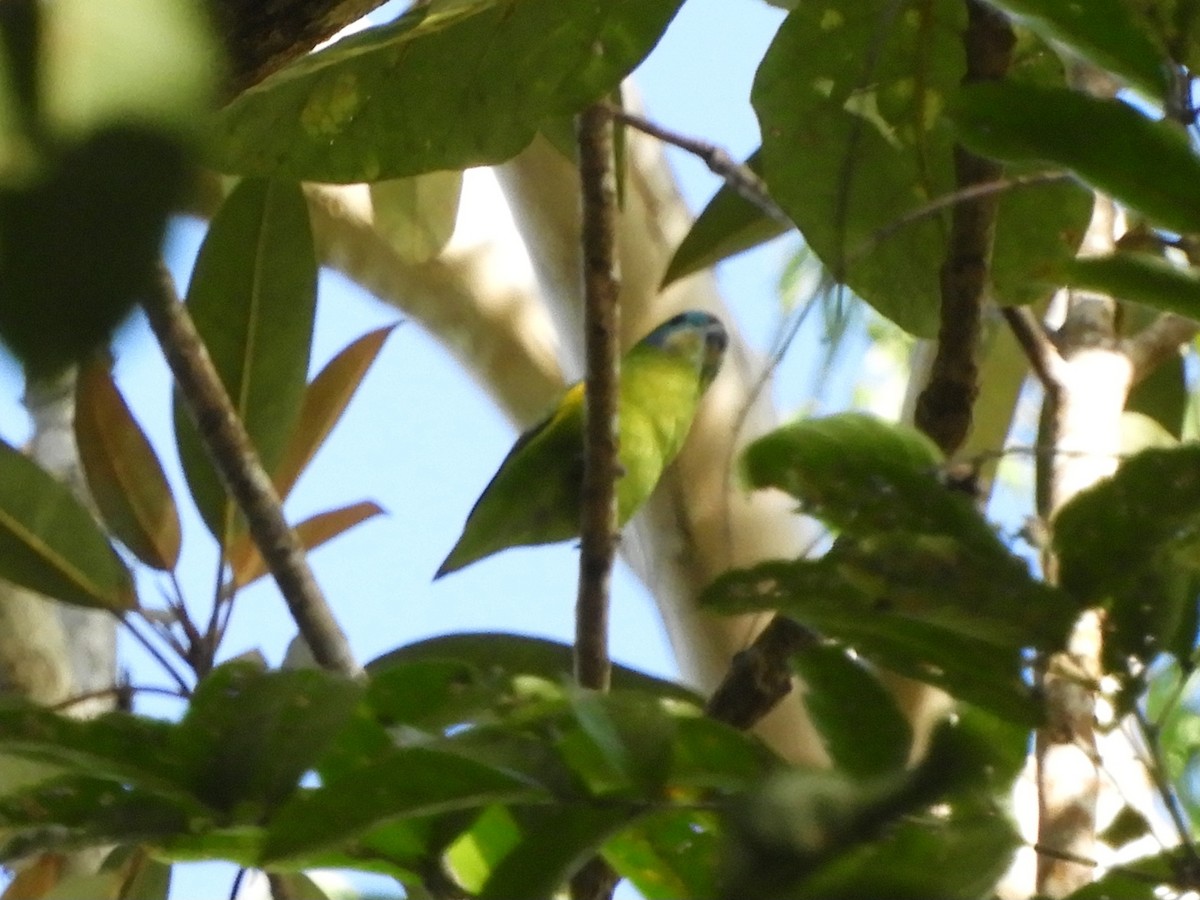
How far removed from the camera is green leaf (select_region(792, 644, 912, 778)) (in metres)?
0.29

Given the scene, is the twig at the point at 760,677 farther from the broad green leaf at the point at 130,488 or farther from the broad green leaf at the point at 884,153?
the broad green leaf at the point at 130,488

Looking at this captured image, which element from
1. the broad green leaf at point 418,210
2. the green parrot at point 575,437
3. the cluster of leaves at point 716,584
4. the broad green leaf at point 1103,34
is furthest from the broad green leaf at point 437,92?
the green parrot at point 575,437

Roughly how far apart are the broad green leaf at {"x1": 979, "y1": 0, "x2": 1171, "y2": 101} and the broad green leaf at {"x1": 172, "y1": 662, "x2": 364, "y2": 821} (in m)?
0.25

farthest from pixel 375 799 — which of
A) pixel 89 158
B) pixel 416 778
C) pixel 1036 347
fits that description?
pixel 1036 347

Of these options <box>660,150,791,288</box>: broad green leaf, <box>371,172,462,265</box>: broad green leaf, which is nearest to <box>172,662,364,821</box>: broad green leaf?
<box>660,150,791,288</box>: broad green leaf

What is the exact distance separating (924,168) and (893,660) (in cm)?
45

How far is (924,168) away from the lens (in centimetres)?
75

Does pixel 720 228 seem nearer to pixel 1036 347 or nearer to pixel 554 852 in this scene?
pixel 1036 347

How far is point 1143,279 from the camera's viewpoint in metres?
0.34

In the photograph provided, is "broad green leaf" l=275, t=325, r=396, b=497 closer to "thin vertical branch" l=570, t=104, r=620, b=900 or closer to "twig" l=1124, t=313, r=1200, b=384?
"thin vertical branch" l=570, t=104, r=620, b=900

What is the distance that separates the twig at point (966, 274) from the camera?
2.11 ft

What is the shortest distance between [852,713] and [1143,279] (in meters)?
0.14

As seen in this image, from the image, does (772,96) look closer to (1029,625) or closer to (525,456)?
(1029,625)

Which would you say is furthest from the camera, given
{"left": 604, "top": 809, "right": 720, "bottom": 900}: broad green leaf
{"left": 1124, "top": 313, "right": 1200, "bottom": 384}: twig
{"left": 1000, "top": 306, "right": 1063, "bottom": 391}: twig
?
{"left": 1124, "top": 313, "right": 1200, "bottom": 384}: twig
